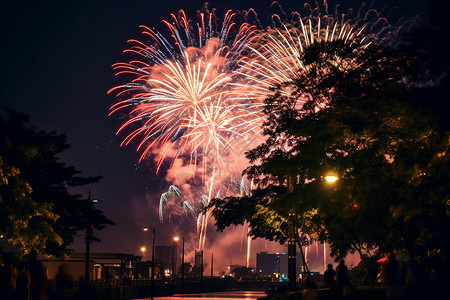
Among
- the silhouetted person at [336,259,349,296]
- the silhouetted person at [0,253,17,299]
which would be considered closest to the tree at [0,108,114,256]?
the silhouetted person at [0,253,17,299]

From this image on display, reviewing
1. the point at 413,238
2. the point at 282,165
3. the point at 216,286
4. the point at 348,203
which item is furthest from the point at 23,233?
the point at 216,286

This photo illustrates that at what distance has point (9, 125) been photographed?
121 feet

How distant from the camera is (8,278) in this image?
17281 millimetres

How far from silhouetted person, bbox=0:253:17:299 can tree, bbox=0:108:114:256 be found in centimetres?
1174

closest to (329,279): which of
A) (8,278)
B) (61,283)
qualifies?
(61,283)

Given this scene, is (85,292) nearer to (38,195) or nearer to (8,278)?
(8,278)

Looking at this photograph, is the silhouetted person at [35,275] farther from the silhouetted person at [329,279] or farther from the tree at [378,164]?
the tree at [378,164]

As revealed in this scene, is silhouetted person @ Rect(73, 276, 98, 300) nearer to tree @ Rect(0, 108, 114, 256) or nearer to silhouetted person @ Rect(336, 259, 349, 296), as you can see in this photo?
silhouetted person @ Rect(336, 259, 349, 296)

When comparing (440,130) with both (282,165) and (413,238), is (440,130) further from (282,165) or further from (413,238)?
(282,165)

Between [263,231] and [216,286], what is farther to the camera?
[216,286]

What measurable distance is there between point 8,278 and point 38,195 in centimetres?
2059

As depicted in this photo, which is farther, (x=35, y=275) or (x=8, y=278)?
(x=35, y=275)

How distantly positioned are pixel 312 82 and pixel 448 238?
18.0 metres

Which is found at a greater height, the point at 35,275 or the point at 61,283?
the point at 35,275
